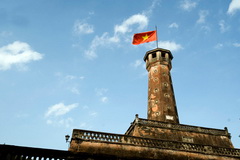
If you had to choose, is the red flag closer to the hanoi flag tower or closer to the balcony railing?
the hanoi flag tower

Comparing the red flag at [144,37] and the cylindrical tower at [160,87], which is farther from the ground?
the red flag at [144,37]

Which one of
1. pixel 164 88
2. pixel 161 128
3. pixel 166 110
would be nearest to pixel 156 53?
pixel 164 88

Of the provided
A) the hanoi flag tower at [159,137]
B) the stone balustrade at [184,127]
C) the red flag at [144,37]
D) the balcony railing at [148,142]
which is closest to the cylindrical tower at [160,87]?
the hanoi flag tower at [159,137]

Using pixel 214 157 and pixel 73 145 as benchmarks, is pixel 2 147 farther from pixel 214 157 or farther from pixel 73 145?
pixel 214 157

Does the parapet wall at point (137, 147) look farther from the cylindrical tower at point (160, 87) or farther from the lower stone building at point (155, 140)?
the cylindrical tower at point (160, 87)

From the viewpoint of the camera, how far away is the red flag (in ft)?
103

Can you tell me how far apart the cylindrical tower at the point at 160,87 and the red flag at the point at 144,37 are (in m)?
2.39

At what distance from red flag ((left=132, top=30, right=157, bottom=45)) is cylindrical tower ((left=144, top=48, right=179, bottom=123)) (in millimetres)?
2393

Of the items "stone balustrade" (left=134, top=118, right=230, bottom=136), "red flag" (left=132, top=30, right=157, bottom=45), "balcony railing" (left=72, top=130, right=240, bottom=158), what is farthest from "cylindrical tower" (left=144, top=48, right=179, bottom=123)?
"balcony railing" (left=72, top=130, right=240, bottom=158)

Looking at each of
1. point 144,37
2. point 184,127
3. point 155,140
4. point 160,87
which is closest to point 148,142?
point 155,140

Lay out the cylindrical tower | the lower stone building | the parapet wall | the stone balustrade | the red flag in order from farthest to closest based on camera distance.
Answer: the red flag → the cylindrical tower → the stone balustrade → the parapet wall → the lower stone building

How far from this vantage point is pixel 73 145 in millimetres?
15820

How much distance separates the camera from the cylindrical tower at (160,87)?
27.0 metres

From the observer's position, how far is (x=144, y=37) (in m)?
31.5
